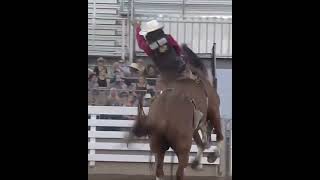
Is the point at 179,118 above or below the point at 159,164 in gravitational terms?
above

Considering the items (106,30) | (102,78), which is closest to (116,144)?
(102,78)

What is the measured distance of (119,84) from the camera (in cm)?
459

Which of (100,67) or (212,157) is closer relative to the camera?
(100,67)

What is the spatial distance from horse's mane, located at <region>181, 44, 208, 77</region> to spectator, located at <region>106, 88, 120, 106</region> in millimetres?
497

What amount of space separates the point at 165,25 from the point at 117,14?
12.1 inches

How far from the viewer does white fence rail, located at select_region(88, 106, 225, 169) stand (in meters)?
4.62

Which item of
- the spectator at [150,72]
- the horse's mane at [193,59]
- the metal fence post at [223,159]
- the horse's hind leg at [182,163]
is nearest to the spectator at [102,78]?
the spectator at [150,72]

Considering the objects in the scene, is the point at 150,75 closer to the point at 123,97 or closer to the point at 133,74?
the point at 133,74

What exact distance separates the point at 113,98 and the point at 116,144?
0.29 meters

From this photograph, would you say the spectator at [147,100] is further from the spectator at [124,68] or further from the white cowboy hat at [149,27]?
the white cowboy hat at [149,27]
